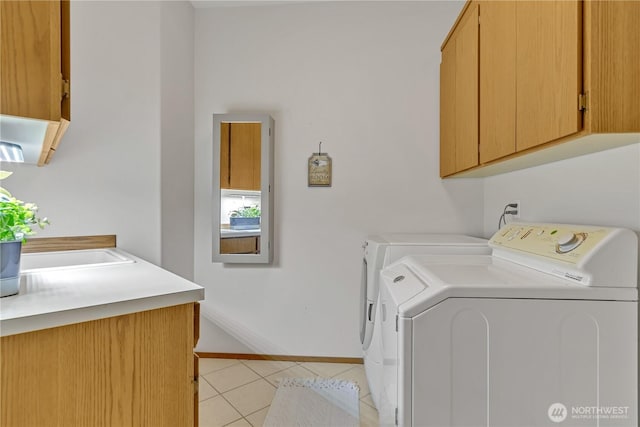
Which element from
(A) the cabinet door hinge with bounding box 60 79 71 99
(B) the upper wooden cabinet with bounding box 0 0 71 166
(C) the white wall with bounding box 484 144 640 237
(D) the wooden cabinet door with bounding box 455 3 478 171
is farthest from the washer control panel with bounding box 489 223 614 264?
(A) the cabinet door hinge with bounding box 60 79 71 99

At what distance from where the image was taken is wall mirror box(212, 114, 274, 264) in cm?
237

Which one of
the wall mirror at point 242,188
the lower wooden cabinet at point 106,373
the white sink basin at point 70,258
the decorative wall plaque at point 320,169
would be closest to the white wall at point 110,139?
the white sink basin at point 70,258

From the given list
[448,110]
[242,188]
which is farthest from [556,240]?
[242,188]

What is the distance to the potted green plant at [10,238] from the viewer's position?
0.91 meters

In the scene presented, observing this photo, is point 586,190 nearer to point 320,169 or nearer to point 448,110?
point 448,110

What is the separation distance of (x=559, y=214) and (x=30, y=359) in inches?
80.1

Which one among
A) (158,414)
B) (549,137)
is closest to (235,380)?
(158,414)

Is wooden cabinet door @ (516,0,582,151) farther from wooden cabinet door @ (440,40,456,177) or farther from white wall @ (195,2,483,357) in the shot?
white wall @ (195,2,483,357)

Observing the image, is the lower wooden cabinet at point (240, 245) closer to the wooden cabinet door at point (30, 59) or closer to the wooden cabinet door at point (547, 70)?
the wooden cabinet door at point (30, 59)

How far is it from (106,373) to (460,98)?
6.94 ft

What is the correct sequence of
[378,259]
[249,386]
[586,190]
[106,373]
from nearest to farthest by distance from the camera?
[106,373]
[586,190]
[378,259]
[249,386]

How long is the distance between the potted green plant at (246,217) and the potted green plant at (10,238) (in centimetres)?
146

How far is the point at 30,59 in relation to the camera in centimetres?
97

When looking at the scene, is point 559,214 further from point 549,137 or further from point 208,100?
point 208,100
